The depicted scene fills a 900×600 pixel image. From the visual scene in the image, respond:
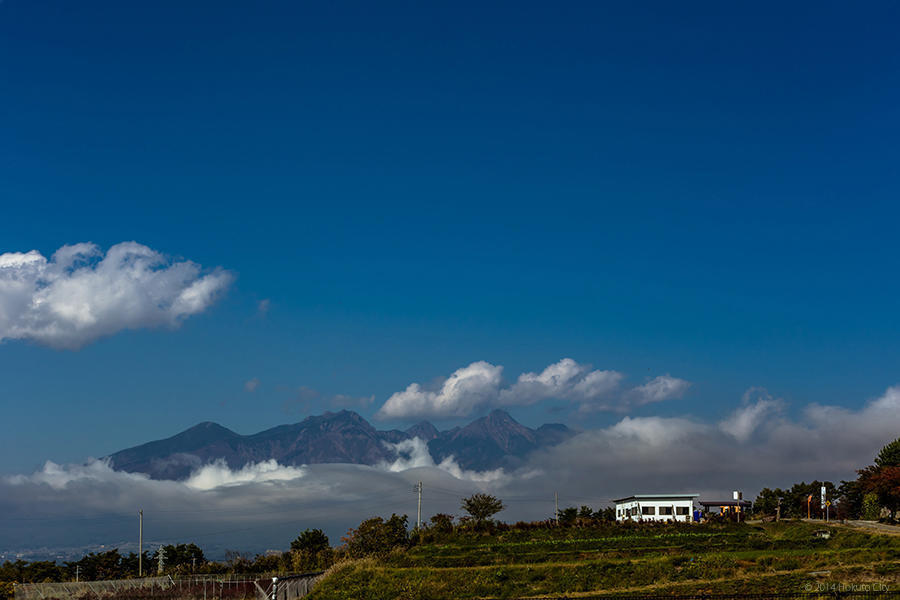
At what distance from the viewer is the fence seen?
5850 centimetres

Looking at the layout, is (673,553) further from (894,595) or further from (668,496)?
(668,496)

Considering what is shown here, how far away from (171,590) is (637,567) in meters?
36.4

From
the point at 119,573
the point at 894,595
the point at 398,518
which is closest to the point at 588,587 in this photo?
the point at 894,595

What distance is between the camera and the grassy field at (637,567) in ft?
161

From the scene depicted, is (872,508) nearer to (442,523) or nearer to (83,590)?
(442,523)

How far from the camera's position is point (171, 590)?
6488 centimetres

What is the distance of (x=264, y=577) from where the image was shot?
255ft

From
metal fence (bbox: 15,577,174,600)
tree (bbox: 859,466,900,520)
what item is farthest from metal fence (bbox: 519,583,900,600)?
tree (bbox: 859,466,900,520)

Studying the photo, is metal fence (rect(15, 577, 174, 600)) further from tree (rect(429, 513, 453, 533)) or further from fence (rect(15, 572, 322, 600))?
tree (rect(429, 513, 453, 533))

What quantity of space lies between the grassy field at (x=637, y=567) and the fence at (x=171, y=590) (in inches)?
88.2

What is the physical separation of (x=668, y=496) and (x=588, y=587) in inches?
2652

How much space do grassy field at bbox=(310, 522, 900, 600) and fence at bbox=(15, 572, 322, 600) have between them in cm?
224

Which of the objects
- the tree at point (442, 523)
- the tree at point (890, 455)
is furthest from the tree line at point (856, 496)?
the tree at point (442, 523)

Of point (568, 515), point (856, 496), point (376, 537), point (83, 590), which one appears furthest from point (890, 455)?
point (83, 590)
